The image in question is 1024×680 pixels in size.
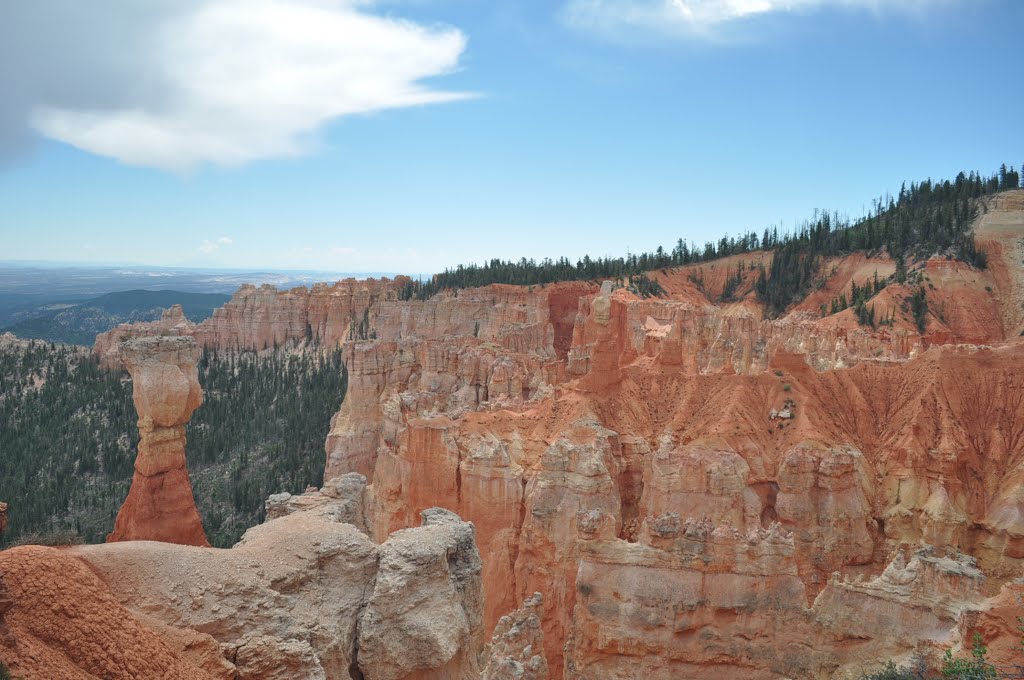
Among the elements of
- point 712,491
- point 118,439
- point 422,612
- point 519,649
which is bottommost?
point 118,439

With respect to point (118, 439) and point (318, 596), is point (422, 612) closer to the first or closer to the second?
point (318, 596)

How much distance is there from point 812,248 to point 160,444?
88.3 meters

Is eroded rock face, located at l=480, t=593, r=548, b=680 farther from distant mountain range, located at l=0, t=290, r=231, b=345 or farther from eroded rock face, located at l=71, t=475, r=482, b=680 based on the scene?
distant mountain range, located at l=0, t=290, r=231, b=345

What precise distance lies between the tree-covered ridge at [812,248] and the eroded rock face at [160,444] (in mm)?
69987

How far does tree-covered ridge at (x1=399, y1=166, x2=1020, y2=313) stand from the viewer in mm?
71500

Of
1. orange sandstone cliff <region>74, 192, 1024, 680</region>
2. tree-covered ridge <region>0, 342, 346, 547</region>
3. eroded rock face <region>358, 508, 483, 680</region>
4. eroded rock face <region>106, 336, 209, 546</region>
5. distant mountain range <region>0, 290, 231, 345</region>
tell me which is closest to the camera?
eroded rock face <region>358, 508, 483, 680</region>

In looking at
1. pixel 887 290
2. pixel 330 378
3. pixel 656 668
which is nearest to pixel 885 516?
pixel 656 668

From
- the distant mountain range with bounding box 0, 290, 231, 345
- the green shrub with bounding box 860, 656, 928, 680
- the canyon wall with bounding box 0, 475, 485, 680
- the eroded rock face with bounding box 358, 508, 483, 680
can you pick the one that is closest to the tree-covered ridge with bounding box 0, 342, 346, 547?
the eroded rock face with bounding box 358, 508, 483, 680

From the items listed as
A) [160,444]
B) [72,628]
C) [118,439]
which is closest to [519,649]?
[160,444]

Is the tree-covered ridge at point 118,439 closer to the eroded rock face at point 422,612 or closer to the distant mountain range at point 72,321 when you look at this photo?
the eroded rock face at point 422,612

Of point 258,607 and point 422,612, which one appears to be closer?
point 258,607

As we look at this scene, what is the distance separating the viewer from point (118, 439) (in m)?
58.0

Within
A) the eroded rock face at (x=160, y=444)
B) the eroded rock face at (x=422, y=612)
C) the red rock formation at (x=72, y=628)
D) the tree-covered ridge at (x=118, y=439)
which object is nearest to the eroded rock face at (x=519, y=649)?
the eroded rock face at (x=422, y=612)

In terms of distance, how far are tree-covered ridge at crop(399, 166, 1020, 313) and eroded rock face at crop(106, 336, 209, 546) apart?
6999cm
